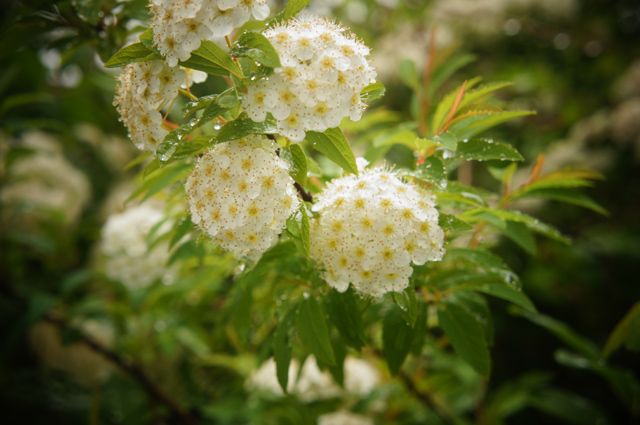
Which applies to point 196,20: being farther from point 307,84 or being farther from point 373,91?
point 373,91

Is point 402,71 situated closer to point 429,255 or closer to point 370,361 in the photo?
Answer: point 429,255

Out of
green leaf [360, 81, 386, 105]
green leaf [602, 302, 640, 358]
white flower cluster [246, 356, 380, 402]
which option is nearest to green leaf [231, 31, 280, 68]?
green leaf [360, 81, 386, 105]

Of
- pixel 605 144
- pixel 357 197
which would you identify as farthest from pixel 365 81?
pixel 605 144

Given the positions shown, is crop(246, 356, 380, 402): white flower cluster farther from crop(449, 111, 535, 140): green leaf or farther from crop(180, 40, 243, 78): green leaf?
crop(180, 40, 243, 78): green leaf

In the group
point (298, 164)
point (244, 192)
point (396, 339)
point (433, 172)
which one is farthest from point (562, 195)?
point (244, 192)

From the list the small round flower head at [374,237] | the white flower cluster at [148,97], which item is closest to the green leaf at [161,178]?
the white flower cluster at [148,97]

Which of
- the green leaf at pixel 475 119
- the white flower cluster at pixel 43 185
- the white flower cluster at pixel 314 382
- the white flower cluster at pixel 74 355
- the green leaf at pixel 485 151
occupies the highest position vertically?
the green leaf at pixel 475 119

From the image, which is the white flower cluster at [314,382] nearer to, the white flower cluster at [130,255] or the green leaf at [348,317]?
the white flower cluster at [130,255]
